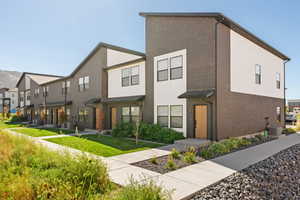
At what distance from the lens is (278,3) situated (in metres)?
11.1

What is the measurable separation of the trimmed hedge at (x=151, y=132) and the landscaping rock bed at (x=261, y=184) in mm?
5327

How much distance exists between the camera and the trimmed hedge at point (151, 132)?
440 inches

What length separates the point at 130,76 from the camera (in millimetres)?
15359

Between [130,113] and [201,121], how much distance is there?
6.54 meters

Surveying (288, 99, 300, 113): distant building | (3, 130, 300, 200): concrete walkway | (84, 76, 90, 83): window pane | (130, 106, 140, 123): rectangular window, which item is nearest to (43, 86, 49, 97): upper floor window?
(84, 76, 90, 83): window pane

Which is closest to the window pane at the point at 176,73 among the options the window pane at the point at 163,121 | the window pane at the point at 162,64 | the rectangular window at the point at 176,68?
the rectangular window at the point at 176,68

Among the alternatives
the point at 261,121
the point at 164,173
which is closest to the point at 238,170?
the point at 164,173

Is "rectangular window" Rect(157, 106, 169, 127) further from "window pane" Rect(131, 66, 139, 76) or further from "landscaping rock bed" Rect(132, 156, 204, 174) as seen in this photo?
"landscaping rock bed" Rect(132, 156, 204, 174)

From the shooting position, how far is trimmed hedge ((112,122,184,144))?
36.7 ft

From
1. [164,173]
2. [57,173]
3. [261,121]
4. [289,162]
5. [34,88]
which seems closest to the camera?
[57,173]

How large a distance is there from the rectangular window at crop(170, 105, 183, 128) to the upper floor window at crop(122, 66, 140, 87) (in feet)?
14.3

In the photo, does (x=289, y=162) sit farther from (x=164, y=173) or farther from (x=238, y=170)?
(x=164, y=173)

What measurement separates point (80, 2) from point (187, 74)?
8.07 metres

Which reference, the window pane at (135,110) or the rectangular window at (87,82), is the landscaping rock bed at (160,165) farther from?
the rectangular window at (87,82)
